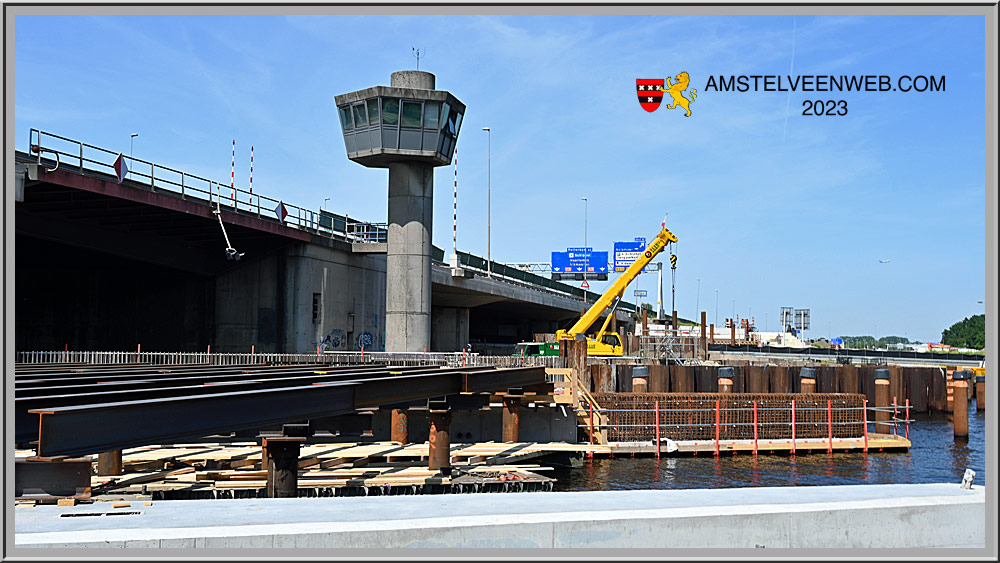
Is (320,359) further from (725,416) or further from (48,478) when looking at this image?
(48,478)

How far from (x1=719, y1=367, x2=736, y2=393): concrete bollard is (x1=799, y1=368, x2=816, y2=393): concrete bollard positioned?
482cm

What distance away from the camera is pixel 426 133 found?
4550 cm

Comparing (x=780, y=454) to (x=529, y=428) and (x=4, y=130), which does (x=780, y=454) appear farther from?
(x=4, y=130)

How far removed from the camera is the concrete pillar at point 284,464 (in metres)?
A: 14.2

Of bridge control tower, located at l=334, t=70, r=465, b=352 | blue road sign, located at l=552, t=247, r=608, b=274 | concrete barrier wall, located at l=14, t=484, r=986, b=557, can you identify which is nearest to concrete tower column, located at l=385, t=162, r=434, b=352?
bridge control tower, located at l=334, t=70, r=465, b=352

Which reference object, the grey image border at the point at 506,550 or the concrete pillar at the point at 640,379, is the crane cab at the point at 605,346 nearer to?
the concrete pillar at the point at 640,379

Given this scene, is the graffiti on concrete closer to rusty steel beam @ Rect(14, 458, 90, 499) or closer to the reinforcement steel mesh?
the reinforcement steel mesh

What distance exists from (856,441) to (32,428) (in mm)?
33268

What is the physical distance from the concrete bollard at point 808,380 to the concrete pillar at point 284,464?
34.7 m

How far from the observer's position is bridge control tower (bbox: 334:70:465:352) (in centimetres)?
4506

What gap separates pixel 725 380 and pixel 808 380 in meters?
6.10

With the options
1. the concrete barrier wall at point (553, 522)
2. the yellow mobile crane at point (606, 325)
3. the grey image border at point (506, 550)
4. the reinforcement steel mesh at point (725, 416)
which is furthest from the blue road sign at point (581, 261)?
the grey image border at point (506, 550)

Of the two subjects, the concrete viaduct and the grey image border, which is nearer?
the grey image border

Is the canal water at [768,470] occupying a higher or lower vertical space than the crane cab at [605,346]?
lower
